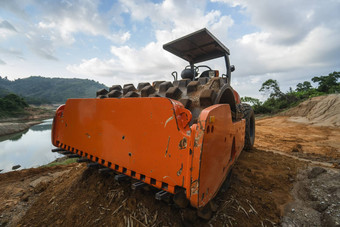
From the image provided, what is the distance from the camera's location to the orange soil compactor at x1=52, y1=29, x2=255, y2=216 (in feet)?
4.07

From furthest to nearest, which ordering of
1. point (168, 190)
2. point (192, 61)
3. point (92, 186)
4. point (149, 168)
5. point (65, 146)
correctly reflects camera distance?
point (192, 61) → point (65, 146) → point (92, 186) → point (149, 168) → point (168, 190)

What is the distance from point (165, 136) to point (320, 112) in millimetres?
17317

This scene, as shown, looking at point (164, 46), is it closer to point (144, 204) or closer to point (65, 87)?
point (144, 204)

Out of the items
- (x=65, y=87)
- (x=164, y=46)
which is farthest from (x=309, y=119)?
(x=65, y=87)

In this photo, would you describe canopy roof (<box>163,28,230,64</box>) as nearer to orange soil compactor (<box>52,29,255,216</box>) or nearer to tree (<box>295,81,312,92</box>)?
orange soil compactor (<box>52,29,255,216</box>)

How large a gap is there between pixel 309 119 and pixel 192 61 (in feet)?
47.7

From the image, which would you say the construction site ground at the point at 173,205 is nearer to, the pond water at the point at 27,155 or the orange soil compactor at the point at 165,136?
the orange soil compactor at the point at 165,136

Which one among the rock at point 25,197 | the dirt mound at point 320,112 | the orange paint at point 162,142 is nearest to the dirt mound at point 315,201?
the orange paint at point 162,142

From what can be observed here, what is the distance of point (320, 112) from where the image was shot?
1356cm

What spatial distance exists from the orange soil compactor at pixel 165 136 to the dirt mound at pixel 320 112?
13.8m

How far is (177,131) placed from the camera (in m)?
1.34

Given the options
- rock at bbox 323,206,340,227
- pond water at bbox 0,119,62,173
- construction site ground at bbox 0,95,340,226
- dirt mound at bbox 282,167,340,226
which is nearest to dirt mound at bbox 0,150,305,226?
construction site ground at bbox 0,95,340,226

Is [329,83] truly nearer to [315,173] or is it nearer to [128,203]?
[315,173]

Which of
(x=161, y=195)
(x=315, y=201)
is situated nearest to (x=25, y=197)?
(x=161, y=195)
